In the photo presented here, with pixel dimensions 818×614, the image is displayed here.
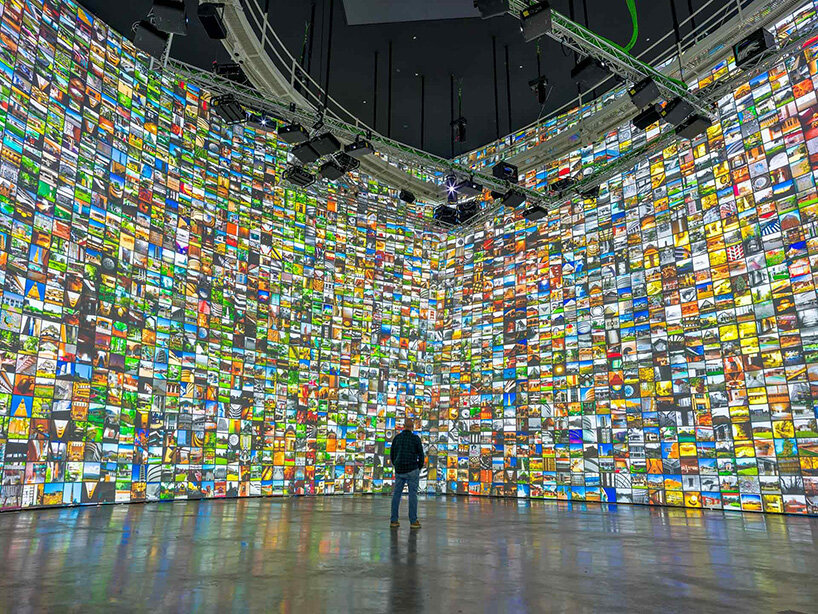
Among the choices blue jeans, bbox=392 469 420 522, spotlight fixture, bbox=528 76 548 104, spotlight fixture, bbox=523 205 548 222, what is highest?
spotlight fixture, bbox=528 76 548 104

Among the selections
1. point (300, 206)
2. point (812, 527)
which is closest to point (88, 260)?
point (300, 206)

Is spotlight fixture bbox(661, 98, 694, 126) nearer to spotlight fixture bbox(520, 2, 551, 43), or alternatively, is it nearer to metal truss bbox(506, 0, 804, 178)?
metal truss bbox(506, 0, 804, 178)

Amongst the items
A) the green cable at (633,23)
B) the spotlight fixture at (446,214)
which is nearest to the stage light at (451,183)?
the spotlight fixture at (446,214)

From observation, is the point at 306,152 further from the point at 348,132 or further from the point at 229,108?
the point at 229,108

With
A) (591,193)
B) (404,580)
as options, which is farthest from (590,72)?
(404,580)

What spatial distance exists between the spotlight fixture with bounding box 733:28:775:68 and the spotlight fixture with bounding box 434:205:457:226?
7.90m

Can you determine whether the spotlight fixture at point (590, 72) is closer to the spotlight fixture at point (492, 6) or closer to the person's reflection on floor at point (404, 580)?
the spotlight fixture at point (492, 6)

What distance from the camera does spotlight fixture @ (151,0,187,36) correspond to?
369 inches

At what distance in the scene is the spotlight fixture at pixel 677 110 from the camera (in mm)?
11562

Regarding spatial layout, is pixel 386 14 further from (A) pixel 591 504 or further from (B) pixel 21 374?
(A) pixel 591 504

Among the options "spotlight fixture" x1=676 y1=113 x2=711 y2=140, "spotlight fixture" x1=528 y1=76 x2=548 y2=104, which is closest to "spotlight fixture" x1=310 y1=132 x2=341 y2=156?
"spotlight fixture" x1=528 y1=76 x2=548 y2=104

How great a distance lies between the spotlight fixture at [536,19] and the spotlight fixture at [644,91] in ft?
7.94

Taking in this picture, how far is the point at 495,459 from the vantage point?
1652cm

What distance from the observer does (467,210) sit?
17188mm
